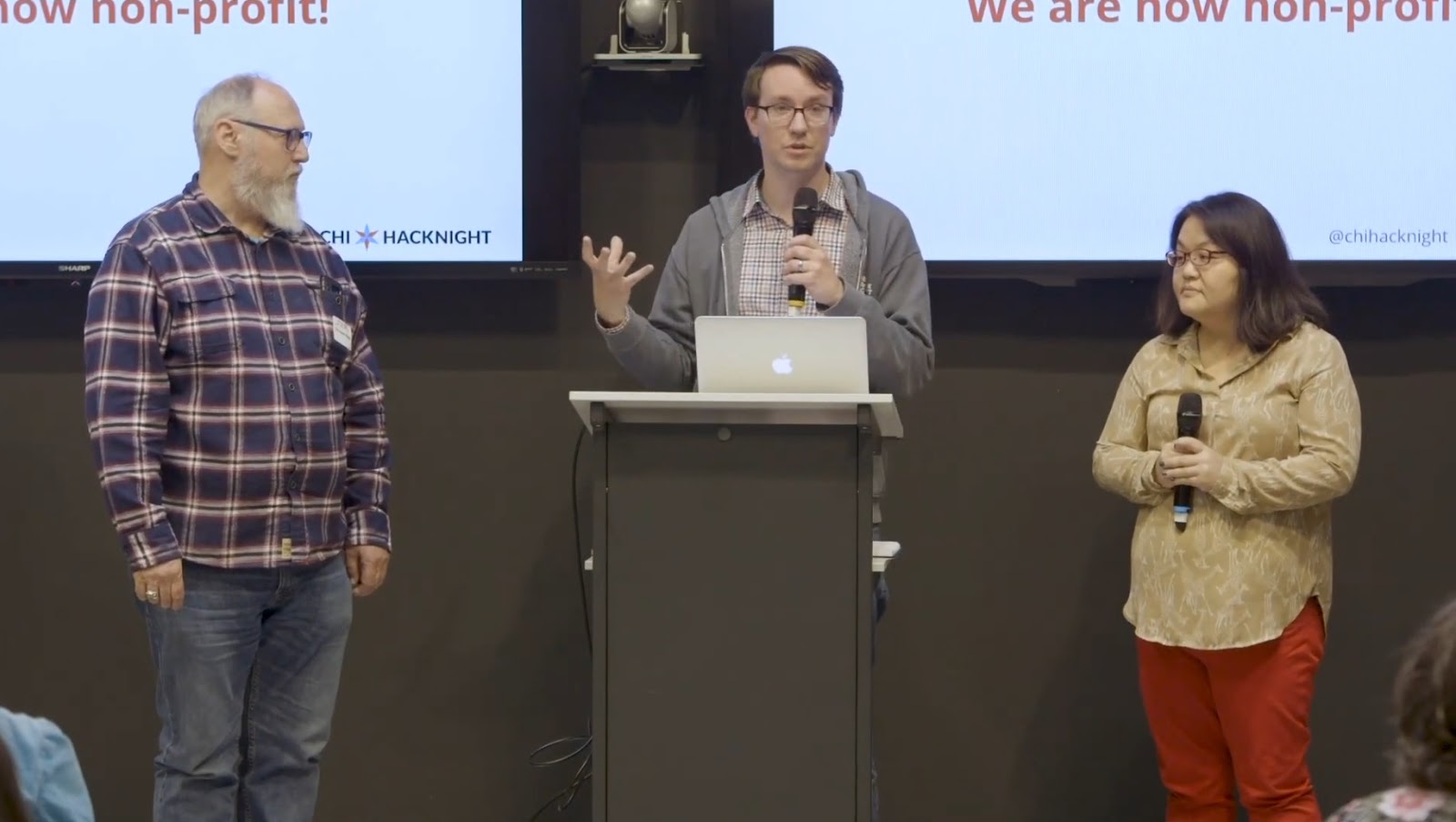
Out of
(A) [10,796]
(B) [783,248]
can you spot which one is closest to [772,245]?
(B) [783,248]

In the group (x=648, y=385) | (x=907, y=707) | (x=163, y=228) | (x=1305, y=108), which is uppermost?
(x=1305, y=108)

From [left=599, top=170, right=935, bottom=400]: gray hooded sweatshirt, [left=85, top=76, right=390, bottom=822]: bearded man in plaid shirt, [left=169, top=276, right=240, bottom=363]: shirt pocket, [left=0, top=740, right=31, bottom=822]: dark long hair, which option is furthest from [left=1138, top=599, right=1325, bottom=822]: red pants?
[left=0, top=740, right=31, bottom=822]: dark long hair

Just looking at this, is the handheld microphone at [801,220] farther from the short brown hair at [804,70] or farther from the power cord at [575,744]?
the power cord at [575,744]

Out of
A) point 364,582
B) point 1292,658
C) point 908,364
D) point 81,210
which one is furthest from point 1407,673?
point 81,210

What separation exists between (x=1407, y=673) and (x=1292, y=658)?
Answer: 188 centimetres

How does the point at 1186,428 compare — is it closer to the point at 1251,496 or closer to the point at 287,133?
the point at 1251,496

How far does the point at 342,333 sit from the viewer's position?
3193mm

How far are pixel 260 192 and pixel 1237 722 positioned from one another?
2.22 metres

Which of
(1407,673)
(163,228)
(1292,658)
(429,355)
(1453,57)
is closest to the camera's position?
(1407,673)

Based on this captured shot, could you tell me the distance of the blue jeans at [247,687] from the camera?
296 centimetres

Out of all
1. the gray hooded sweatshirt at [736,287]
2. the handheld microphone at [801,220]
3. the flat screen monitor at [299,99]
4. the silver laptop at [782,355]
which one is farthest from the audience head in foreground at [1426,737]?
the flat screen monitor at [299,99]

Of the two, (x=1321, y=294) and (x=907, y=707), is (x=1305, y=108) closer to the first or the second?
(x=1321, y=294)

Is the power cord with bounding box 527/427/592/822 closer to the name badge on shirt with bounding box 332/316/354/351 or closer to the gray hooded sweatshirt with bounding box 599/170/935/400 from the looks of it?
the gray hooded sweatshirt with bounding box 599/170/935/400

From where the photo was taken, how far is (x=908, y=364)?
3.07 m
